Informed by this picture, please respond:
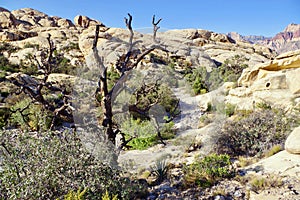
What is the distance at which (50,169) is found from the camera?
311cm

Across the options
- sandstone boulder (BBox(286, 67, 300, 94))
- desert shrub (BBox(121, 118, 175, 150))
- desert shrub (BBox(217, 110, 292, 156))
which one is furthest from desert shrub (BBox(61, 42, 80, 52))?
desert shrub (BBox(217, 110, 292, 156))

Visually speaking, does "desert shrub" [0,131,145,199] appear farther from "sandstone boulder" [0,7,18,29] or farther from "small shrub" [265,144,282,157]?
"sandstone boulder" [0,7,18,29]

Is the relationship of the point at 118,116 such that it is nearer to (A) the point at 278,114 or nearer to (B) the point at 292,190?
(B) the point at 292,190

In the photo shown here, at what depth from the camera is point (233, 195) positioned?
3840 millimetres

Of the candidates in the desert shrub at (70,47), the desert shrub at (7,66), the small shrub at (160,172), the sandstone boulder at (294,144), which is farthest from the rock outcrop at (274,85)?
the desert shrub at (70,47)

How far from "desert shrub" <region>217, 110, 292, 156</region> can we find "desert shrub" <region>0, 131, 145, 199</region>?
337 centimetres

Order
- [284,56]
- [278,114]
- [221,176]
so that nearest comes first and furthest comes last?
[221,176], [278,114], [284,56]

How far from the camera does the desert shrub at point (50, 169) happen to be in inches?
119

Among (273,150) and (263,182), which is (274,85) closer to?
(273,150)

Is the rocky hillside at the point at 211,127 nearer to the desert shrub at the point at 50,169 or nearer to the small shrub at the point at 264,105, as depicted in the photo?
the small shrub at the point at 264,105

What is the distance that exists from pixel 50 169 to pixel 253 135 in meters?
4.86

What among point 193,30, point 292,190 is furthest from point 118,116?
point 193,30

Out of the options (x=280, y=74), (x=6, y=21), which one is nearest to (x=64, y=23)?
(x=6, y=21)

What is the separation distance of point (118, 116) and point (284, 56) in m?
7.38
